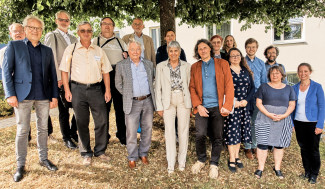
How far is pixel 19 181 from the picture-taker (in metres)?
3.25

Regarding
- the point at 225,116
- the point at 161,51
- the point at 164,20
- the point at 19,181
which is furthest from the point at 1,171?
the point at 164,20

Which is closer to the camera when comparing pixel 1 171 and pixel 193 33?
pixel 1 171

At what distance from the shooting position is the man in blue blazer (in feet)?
9.77

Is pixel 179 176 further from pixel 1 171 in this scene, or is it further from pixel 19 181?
pixel 1 171

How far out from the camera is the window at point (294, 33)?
9.55 meters

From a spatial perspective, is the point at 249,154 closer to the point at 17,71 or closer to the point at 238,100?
the point at 238,100

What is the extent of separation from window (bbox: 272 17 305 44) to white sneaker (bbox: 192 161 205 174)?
8.48 metres

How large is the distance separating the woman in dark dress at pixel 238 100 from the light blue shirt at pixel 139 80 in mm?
1430

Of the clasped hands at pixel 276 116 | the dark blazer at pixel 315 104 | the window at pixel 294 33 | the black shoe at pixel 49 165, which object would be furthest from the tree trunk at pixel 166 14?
the window at pixel 294 33

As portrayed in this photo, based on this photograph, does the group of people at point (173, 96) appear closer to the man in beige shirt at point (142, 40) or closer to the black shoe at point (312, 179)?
the black shoe at point (312, 179)

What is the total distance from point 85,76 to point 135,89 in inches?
31.7

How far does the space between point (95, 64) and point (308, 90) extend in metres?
3.36

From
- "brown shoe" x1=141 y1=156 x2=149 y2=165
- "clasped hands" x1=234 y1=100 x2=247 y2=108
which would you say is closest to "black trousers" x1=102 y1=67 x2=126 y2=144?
"brown shoe" x1=141 y1=156 x2=149 y2=165

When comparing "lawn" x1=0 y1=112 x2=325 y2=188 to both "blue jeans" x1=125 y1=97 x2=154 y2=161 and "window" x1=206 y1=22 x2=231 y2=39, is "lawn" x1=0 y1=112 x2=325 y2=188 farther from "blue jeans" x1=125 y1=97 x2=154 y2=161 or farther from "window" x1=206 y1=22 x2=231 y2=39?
"window" x1=206 y1=22 x2=231 y2=39
